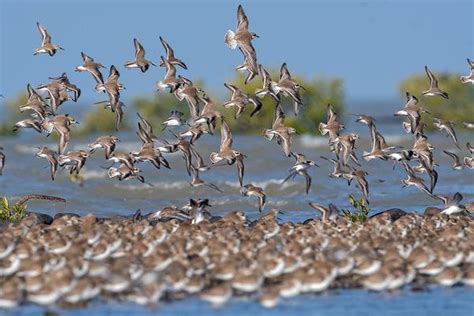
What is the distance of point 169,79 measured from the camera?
23281mm

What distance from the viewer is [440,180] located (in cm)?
3650

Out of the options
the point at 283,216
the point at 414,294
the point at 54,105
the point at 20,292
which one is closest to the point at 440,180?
the point at 283,216

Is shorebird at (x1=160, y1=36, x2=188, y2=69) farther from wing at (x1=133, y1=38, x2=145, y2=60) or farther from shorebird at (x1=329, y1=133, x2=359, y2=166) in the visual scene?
shorebird at (x1=329, y1=133, x2=359, y2=166)

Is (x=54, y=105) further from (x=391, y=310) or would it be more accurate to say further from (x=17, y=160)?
(x=17, y=160)

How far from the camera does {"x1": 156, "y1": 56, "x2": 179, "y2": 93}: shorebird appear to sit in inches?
914

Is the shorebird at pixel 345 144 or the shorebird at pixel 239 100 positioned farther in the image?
the shorebird at pixel 345 144

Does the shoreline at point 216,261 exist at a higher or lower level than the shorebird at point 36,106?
lower

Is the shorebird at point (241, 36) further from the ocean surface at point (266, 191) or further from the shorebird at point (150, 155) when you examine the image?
the ocean surface at point (266, 191)

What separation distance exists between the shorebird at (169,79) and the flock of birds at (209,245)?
0.07 ft

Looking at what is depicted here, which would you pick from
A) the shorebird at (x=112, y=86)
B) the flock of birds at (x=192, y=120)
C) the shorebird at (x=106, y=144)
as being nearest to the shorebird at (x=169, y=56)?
the flock of birds at (x=192, y=120)

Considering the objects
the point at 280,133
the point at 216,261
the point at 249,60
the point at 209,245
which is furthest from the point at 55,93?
the point at 216,261

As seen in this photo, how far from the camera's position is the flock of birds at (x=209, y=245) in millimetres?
16500

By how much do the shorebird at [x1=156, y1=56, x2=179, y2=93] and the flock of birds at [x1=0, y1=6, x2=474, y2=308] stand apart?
0.02 meters

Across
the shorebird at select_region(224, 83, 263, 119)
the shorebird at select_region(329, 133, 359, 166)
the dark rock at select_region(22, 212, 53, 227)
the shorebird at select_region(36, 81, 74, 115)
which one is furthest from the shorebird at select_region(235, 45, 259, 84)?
the dark rock at select_region(22, 212, 53, 227)
